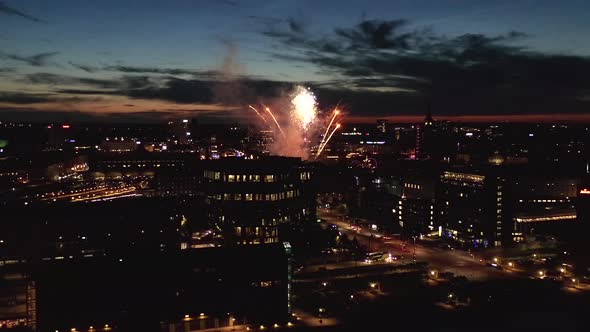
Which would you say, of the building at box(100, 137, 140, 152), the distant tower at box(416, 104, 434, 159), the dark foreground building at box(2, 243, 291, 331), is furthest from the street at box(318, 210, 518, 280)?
the building at box(100, 137, 140, 152)

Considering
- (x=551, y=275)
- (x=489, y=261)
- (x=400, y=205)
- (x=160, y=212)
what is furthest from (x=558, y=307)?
(x=160, y=212)

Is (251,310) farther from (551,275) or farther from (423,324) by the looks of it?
(551,275)

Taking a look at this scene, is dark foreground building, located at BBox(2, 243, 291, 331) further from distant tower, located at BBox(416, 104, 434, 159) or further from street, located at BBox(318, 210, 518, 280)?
distant tower, located at BBox(416, 104, 434, 159)

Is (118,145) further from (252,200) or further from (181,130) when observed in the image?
(252,200)

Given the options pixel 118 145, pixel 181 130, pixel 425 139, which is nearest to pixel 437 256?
pixel 425 139

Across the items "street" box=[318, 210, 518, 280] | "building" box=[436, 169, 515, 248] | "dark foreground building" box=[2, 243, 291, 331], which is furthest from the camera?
"building" box=[436, 169, 515, 248]

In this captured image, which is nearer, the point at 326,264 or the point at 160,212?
the point at 326,264

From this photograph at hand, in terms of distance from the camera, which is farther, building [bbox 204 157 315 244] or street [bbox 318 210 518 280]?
building [bbox 204 157 315 244]

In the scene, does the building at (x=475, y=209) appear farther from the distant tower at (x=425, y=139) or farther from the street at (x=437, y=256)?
the distant tower at (x=425, y=139)
